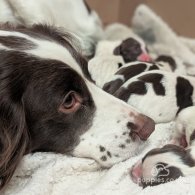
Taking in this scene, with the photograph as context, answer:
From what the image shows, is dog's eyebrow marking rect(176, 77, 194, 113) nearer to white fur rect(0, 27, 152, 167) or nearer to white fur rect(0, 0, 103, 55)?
white fur rect(0, 27, 152, 167)

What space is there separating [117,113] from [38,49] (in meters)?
0.31

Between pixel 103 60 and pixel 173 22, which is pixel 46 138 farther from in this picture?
pixel 173 22

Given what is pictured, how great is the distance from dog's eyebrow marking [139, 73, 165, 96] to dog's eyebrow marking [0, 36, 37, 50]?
21.0 inches

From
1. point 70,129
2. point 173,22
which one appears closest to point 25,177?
point 70,129

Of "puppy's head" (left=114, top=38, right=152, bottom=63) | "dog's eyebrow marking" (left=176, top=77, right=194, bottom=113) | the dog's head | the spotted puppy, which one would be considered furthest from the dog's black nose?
"puppy's head" (left=114, top=38, right=152, bottom=63)

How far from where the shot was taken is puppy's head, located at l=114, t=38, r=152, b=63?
246 centimetres

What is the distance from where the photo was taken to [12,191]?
158 cm

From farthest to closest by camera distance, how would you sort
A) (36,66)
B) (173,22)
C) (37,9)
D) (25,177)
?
(173,22)
(37,9)
(25,177)
(36,66)

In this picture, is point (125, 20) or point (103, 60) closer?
point (103, 60)

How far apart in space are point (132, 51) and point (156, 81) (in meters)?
0.55

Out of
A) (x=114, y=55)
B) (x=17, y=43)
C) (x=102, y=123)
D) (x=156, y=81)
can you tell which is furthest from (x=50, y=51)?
(x=114, y=55)

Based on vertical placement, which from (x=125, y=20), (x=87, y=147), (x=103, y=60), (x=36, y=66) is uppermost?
(x=36, y=66)

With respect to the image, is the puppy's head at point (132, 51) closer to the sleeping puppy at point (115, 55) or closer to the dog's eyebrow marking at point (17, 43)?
the sleeping puppy at point (115, 55)

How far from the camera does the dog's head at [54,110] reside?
151cm
